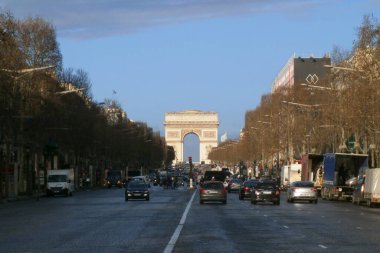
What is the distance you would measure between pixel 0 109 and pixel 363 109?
28450 millimetres

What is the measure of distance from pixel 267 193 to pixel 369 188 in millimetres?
6647

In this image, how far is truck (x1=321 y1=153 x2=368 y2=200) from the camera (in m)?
67.4

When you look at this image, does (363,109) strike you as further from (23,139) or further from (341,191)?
(23,139)

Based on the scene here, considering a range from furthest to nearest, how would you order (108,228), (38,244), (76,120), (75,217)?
(76,120), (75,217), (108,228), (38,244)

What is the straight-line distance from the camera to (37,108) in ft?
247

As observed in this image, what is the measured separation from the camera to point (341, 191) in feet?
222

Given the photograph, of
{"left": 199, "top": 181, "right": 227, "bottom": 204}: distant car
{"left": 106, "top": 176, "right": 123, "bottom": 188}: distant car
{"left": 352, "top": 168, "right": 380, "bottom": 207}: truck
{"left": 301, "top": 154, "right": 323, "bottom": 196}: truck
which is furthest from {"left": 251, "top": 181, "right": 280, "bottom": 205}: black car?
{"left": 106, "top": 176, "right": 123, "bottom": 188}: distant car

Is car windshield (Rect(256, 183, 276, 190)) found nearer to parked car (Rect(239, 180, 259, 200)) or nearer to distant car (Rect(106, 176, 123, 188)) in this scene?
parked car (Rect(239, 180, 259, 200))

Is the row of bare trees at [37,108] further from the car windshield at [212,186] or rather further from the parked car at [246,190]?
the parked car at [246,190]

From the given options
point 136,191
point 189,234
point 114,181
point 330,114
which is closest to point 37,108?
point 136,191

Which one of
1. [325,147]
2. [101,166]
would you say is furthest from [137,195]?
[101,166]

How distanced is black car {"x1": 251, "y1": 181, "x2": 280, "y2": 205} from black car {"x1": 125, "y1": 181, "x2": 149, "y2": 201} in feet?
38.5

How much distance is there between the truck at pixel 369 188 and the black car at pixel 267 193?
573 centimetres

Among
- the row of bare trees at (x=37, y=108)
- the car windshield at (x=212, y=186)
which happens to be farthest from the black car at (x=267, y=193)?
the row of bare trees at (x=37, y=108)
